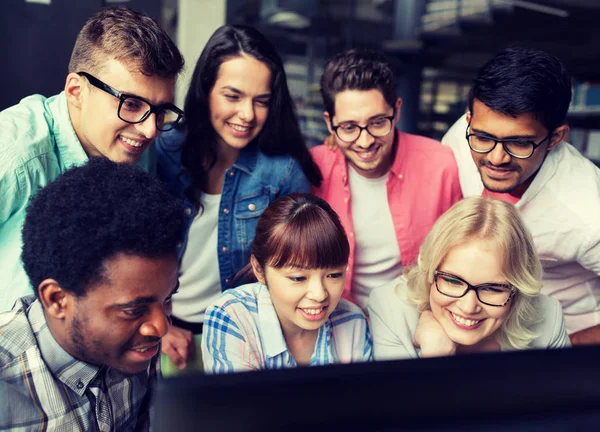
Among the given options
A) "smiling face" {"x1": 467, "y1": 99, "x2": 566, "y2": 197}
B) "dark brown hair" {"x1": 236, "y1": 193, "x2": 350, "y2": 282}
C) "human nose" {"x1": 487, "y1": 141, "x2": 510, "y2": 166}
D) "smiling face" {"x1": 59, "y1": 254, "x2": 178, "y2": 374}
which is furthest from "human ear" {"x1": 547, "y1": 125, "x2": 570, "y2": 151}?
"smiling face" {"x1": 59, "y1": 254, "x2": 178, "y2": 374}

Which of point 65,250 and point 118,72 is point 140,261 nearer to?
point 65,250

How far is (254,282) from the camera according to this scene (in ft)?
4.00

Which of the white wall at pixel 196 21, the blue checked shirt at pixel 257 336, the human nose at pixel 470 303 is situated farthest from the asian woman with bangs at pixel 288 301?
the white wall at pixel 196 21

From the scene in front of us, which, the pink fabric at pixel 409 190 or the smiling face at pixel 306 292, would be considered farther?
the pink fabric at pixel 409 190

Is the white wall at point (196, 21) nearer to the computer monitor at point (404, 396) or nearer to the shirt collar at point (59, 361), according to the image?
the shirt collar at point (59, 361)

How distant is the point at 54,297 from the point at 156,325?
145 mm

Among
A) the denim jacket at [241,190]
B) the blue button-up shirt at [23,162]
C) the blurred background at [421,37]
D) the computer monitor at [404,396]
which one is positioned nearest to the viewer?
the computer monitor at [404,396]

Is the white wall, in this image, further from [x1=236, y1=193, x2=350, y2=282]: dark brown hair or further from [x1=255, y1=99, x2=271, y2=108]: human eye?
[x1=236, y1=193, x2=350, y2=282]: dark brown hair

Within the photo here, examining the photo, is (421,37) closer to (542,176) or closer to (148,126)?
(542,176)

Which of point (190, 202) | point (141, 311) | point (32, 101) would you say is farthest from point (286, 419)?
point (190, 202)

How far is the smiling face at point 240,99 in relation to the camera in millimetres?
1333

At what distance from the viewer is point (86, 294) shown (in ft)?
2.27

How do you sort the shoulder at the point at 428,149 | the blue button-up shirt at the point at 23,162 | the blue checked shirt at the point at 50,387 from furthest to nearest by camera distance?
the shoulder at the point at 428,149 → the blue button-up shirt at the point at 23,162 → the blue checked shirt at the point at 50,387

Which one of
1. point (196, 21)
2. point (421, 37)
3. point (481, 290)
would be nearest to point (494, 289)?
point (481, 290)
